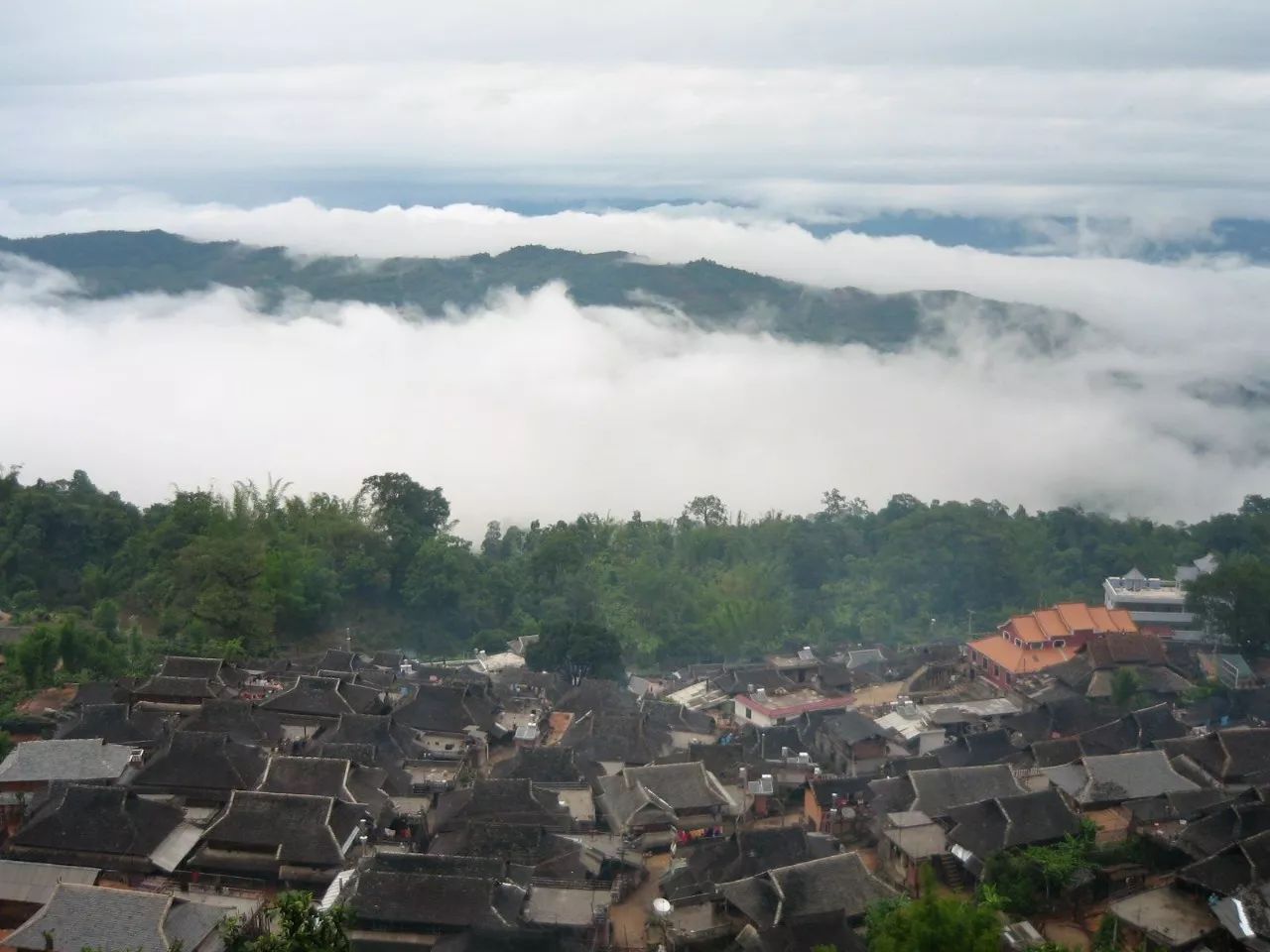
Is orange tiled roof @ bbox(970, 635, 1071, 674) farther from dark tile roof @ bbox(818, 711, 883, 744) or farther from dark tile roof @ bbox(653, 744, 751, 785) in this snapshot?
dark tile roof @ bbox(653, 744, 751, 785)

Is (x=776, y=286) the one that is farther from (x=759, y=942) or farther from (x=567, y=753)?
(x=759, y=942)

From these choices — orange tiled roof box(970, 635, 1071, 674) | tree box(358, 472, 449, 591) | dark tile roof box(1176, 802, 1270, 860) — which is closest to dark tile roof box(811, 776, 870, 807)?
dark tile roof box(1176, 802, 1270, 860)

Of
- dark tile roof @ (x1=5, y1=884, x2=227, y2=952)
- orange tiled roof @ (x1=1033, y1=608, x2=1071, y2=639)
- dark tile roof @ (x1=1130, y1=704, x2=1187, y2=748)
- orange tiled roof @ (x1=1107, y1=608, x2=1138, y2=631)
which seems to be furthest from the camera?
orange tiled roof @ (x1=1107, y1=608, x2=1138, y2=631)

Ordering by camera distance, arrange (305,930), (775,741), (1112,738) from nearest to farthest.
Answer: (305,930) < (1112,738) < (775,741)

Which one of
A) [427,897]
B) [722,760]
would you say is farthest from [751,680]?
[427,897]

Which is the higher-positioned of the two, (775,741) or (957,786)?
(957,786)

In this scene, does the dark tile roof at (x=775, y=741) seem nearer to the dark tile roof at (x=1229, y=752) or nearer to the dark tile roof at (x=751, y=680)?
the dark tile roof at (x=751, y=680)

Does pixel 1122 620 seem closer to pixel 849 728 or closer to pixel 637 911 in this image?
pixel 849 728
